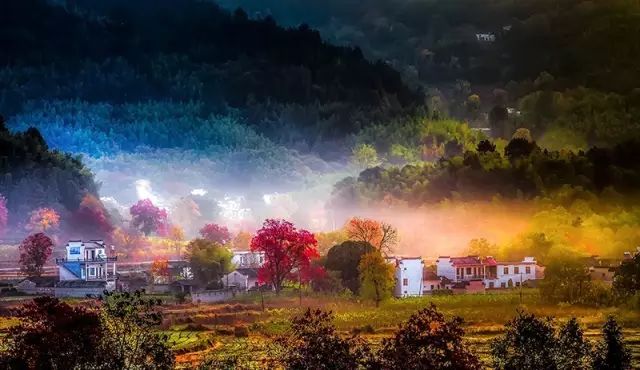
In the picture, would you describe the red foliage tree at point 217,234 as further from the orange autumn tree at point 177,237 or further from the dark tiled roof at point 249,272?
the dark tiled roof at point 249,272

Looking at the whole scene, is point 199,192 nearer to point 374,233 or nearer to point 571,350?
point 374,233

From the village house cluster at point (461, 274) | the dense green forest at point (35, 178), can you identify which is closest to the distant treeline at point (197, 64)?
the dense green forest at point (35, 178)

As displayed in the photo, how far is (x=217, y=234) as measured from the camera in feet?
60.6

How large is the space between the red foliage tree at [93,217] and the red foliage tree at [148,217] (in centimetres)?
52

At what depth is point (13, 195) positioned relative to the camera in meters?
17.8

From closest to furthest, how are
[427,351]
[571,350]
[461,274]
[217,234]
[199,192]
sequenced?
[427,351]
[571,350]
[461,274]
[217,234]
[199,192]

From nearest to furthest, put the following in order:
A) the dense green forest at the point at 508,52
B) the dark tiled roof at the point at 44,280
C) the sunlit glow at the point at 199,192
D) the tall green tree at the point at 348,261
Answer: the dark tiled roof at the point at 44,280 → the tall green tree at the point at 348,261 → the sunlit glow at the point at 199,192 → the dense green forest at the point at 508,52

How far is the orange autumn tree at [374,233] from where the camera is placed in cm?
1808

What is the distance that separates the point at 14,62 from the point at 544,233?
10.6 meters

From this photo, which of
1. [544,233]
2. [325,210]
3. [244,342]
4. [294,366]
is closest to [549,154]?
[544,233]

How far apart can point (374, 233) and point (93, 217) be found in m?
5.15

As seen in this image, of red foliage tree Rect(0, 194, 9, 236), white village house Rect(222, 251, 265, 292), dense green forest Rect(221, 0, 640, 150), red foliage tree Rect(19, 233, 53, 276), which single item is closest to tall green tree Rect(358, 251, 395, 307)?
white village house Rect(222, 251, 265, 292)

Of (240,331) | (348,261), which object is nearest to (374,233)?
(348,261)

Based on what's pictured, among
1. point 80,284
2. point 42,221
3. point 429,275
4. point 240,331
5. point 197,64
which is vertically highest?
point 197,64
